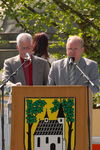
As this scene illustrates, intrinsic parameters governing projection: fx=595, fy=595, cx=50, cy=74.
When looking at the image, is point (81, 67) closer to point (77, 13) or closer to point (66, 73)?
point (66, 73)

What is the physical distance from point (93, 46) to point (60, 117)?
14.9 feet

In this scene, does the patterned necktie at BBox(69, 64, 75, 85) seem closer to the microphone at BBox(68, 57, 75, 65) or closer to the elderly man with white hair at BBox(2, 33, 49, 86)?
the microphone at BBox(68, 57, 75, 65)

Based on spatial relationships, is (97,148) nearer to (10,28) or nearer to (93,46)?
(93,46)

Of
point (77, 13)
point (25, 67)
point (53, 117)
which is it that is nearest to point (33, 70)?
point (25, 67)

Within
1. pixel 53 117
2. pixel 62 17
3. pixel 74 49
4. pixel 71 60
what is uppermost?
pixel 62 17

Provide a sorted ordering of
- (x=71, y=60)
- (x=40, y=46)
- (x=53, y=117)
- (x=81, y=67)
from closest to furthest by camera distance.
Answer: (x=53, y=117) < (x=71, y=60) < (x=81, y=67) < (x=40, y=46)

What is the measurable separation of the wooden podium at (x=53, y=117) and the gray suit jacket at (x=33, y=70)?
3.35ft

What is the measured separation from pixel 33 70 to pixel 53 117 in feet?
4.04

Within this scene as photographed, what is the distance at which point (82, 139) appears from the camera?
231 inches

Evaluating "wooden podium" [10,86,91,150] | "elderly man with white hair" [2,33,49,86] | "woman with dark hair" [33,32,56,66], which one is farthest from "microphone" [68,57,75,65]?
"woman with dark hair" [33,32,56,66]

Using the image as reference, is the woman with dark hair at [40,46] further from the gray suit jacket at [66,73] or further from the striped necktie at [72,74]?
the striped necktie at [72,74]

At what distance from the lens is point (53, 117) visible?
5.91 metres

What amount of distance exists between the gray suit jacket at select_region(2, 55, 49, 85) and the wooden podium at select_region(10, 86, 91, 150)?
102 centimetres

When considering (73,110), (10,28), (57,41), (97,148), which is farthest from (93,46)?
(10,28)
